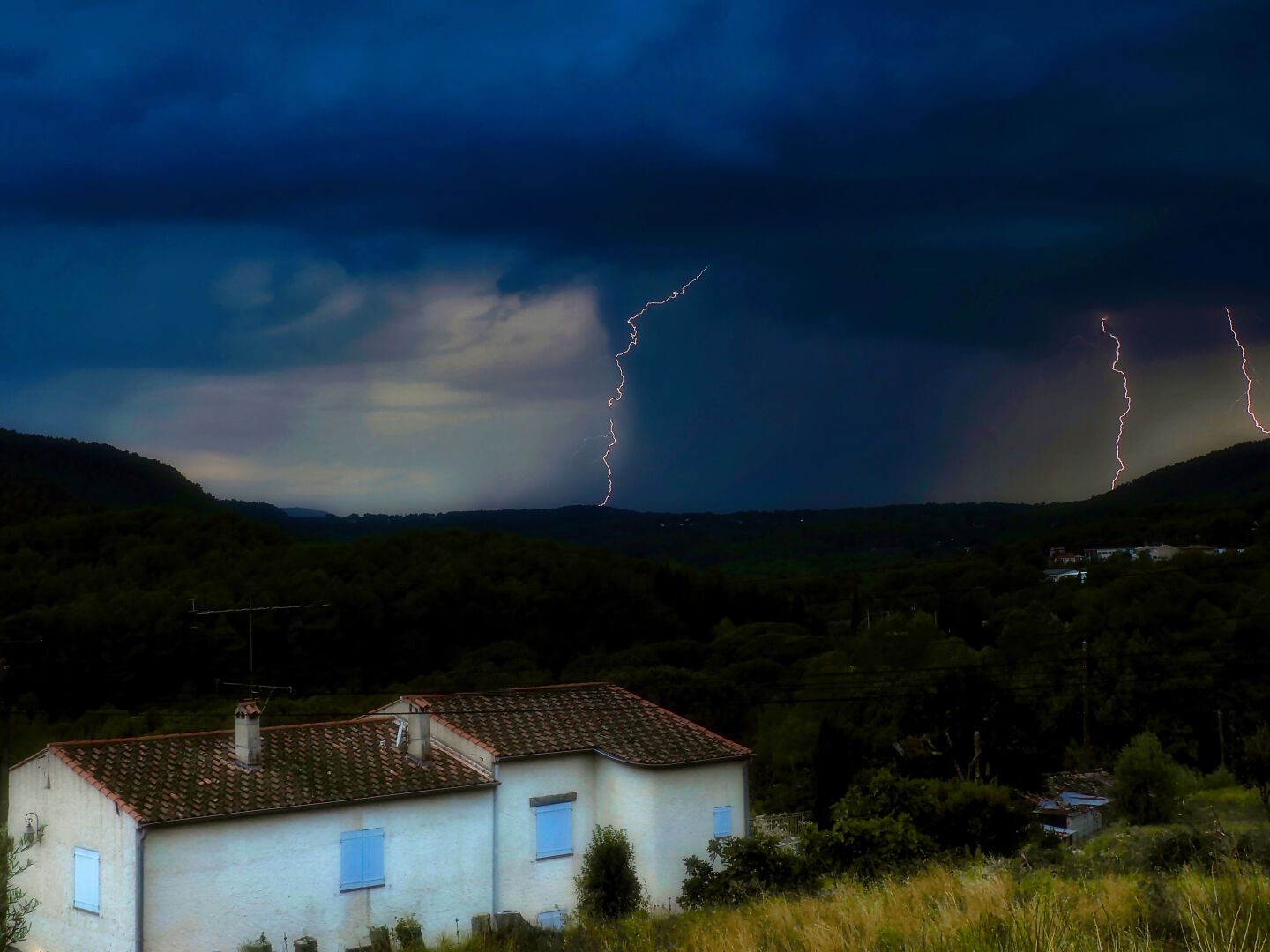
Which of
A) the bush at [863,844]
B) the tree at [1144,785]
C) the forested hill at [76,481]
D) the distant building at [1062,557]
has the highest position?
the forested hill at [76,481]

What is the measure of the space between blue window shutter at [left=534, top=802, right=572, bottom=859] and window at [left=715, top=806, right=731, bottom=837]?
3.25 metres

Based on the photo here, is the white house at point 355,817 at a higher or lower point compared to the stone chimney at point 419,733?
lower

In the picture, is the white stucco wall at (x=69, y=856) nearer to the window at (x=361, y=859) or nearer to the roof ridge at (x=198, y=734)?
the roof ridge at (x=198, y=734)

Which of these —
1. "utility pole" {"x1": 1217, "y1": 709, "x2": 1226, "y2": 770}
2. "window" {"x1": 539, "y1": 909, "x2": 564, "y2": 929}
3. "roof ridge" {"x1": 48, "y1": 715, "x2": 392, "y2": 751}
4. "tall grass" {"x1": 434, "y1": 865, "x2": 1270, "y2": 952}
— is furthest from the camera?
"utility pole" {"x1": 1217, "y1": 709, "x2": 1226, "y2": 770}

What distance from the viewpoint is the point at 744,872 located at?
23656 mm

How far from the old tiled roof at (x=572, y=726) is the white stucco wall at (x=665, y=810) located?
1.25 feet

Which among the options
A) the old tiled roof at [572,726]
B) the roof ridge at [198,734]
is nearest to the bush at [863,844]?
A: the old tiled roof at [572,726]

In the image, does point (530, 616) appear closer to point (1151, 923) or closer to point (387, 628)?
point (387, 628)

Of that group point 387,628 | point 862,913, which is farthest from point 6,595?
point 862,913

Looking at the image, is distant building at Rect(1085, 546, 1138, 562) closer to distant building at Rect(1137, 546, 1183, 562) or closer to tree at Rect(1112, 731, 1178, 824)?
distant building at Rect(1137, 546, 1183, 562)

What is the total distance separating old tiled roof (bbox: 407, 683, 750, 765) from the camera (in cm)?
2784

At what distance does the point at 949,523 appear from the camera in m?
106

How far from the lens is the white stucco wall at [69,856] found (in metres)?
22.2

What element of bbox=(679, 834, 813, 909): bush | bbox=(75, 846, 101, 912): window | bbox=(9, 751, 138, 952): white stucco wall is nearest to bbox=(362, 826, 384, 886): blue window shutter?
bbox=(9, 751, 138, 952): white stucco wall
